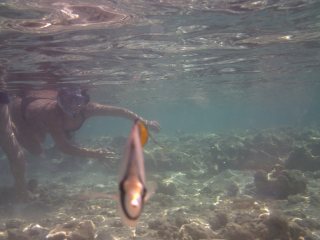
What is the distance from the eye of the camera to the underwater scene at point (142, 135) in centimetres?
891

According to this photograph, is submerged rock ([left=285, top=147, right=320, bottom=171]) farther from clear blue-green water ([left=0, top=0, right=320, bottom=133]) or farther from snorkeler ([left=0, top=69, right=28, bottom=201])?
snorkeler ([left=0, top=69, right=28, bottom=201])

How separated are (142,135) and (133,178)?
0.24 metres

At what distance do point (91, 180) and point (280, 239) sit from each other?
1483 cm

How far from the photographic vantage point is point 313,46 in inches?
845

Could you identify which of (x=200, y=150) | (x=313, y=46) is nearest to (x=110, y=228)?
(x=200, y=150)

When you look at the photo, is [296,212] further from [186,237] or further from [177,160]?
[177,160]

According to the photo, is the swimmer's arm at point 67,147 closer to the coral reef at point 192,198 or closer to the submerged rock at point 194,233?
the coral reef at point 192,198

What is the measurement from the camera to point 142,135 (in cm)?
180

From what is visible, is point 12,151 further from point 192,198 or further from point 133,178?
point 133,178

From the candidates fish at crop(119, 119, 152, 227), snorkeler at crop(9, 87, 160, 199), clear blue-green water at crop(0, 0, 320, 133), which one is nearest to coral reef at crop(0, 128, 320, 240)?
fish at crop(119, 119, 152, 227)

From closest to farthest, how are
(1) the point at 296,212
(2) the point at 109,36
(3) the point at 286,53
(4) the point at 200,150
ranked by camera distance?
(1) the point at 296,212, (2) the point at 109,36, (3) the point at 286,53, (4) the point at 200,150

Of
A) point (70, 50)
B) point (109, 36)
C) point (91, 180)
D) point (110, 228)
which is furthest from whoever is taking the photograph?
point (91, 180)

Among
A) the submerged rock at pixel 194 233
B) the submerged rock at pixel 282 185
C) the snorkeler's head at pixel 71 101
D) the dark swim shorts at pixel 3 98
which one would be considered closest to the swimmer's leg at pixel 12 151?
the dark swim shorts at pixel 3 98

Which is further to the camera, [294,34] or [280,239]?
[294,34]
